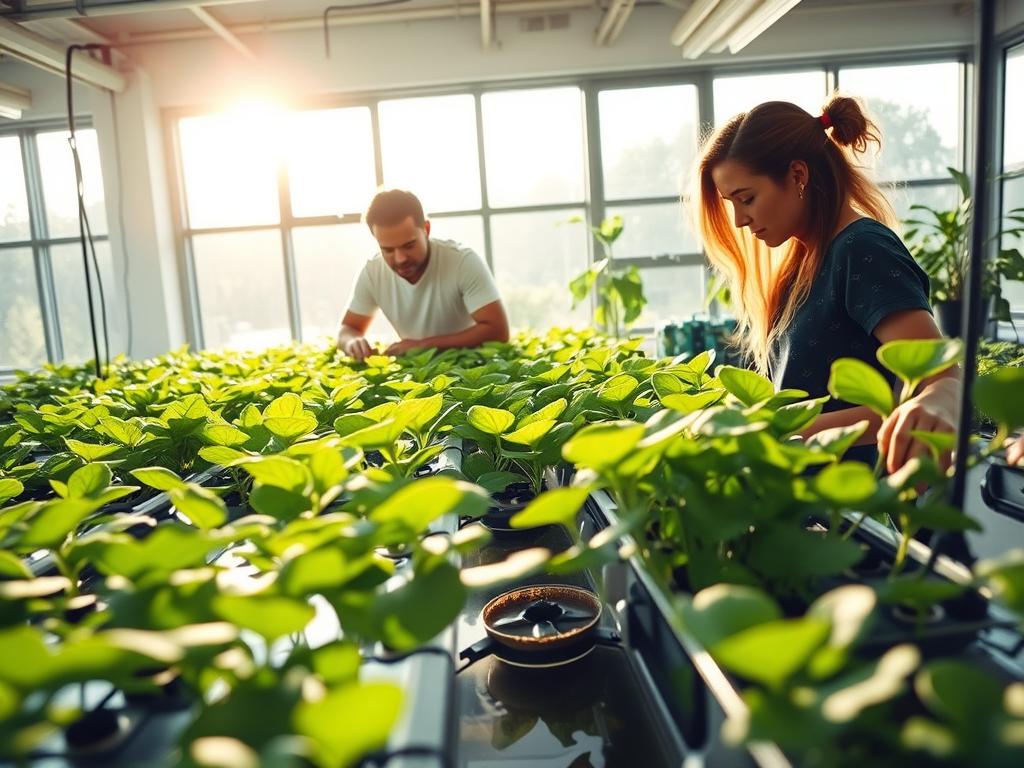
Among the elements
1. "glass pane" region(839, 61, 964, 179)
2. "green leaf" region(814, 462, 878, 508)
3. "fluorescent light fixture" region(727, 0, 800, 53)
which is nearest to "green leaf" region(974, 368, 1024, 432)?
"green leaf" region(814, 462, 878, 508)

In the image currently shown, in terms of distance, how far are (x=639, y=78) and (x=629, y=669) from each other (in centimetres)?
636

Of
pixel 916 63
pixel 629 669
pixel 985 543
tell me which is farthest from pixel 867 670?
pixel 916 63

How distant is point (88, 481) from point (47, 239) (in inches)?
285

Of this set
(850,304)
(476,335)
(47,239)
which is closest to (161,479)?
(850,304)

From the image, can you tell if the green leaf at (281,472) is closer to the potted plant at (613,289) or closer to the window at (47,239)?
the potted plant at (613,289)

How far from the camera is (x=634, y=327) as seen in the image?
6.83 metres

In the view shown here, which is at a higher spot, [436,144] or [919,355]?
[436,144]

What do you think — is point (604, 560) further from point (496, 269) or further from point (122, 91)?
point (122, 91)

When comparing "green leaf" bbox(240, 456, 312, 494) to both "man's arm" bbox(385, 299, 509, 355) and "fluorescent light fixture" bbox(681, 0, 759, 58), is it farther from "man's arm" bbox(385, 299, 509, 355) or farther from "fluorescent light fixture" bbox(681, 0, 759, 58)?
"fluorescent light fixture" bbox(681, 0, 759, 58)

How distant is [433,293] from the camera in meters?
3.18

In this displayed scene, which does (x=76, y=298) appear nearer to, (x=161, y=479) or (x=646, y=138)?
(x=646, y=138)

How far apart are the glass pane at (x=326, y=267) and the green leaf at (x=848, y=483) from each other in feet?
20.4

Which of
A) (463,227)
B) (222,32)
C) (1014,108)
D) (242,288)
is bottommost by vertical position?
(242,288)

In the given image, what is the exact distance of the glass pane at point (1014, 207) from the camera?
6238mm
